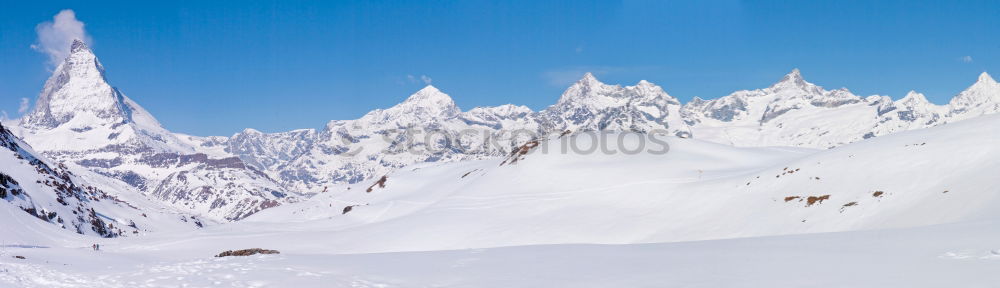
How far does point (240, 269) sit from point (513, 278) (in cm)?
1024

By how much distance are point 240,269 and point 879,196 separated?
106ft

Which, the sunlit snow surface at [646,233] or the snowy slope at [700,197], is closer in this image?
the sunlit snow surface at [646,233]

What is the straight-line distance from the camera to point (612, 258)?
21172 millimetres

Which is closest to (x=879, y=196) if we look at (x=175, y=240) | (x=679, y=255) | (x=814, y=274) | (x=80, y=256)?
(x=679, y=255)

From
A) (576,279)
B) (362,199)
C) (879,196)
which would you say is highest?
(362,199)

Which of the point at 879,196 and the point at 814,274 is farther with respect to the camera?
the point at 879,196

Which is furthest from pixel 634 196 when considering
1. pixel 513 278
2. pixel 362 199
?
pixel 362 199

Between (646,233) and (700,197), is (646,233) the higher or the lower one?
the lower one

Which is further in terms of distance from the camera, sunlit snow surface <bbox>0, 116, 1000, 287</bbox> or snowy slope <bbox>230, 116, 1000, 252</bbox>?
snowy slope <bbox>230, 116, 1000, 252</bbox>

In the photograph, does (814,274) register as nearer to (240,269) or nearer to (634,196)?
(240,269)

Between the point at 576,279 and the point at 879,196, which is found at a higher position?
the point at 879,196

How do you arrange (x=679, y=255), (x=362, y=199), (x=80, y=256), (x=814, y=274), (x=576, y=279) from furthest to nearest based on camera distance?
(x=362, y=199) < (x=80, y=256) < (x=679, y=255) < (x=576, y=279) < (x=814, y=274)

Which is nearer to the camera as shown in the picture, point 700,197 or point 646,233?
point 646,233

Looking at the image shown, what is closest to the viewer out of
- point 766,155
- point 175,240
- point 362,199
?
point 175,240
